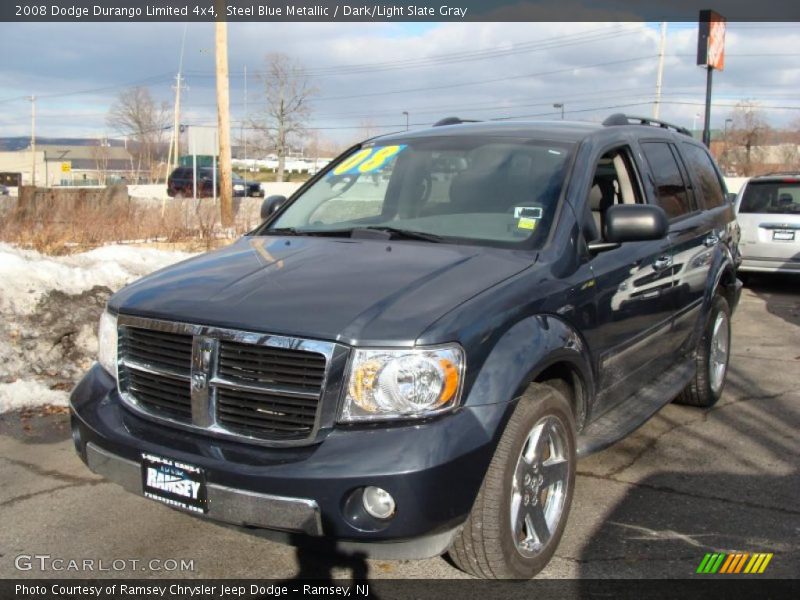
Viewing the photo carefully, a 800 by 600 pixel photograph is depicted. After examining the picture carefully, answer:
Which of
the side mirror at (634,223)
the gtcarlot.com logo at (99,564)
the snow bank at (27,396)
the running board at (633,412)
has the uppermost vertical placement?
the side mirror at (634,223)

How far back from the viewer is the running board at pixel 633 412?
382 centimetres

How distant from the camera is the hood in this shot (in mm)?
2844

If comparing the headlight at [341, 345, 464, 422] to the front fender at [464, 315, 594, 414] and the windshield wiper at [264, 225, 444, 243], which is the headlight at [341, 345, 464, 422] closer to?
the front fender at [464, 315, 594, 414]

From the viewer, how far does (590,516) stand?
3900 mm

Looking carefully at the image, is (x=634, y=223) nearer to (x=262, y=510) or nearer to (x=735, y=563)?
(x=735, y=563)

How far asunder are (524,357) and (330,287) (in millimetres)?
839

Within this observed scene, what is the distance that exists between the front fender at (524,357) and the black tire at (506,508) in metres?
0.12

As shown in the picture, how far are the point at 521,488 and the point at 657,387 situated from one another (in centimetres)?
192

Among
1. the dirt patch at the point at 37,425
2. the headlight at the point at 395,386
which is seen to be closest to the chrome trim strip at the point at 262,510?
the headlight at the point at 395,386

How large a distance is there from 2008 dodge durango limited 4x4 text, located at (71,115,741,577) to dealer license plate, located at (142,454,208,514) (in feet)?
0.03

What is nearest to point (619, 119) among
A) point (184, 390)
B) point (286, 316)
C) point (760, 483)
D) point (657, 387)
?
point (657, 387)

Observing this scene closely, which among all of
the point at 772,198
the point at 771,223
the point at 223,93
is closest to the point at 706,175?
the point at 771,223

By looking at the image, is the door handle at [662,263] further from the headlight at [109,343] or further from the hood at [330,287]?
the headlight at [109,343]

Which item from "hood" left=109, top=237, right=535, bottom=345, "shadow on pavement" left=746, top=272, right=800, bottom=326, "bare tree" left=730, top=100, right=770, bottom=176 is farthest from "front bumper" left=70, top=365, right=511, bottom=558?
"bare tree" left=730, top=100, right=770, bottom=176
